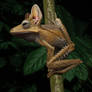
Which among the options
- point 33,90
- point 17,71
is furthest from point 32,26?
point 17,71

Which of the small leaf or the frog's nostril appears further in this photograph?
the small leaf

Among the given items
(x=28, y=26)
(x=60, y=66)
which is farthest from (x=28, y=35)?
(x=60, y=66)

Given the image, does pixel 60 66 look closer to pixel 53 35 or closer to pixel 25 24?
pixel 53 35

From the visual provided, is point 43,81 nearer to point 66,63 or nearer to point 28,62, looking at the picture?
point 28,62

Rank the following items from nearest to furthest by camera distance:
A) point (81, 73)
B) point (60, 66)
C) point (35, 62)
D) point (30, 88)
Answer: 1. point (60, 66)
2. point (81, 73)
3. point (35, 62)
4. point (30, 88)

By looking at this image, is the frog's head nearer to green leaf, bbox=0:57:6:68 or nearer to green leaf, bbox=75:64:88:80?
A: green leaf, bbox=75:64:88:80

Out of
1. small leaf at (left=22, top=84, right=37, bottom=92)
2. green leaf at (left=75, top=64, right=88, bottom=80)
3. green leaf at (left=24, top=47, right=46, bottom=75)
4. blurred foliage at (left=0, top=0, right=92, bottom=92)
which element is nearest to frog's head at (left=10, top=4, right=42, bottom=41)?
green leaf at (left=75, top=64, right=88, bottom=80)
